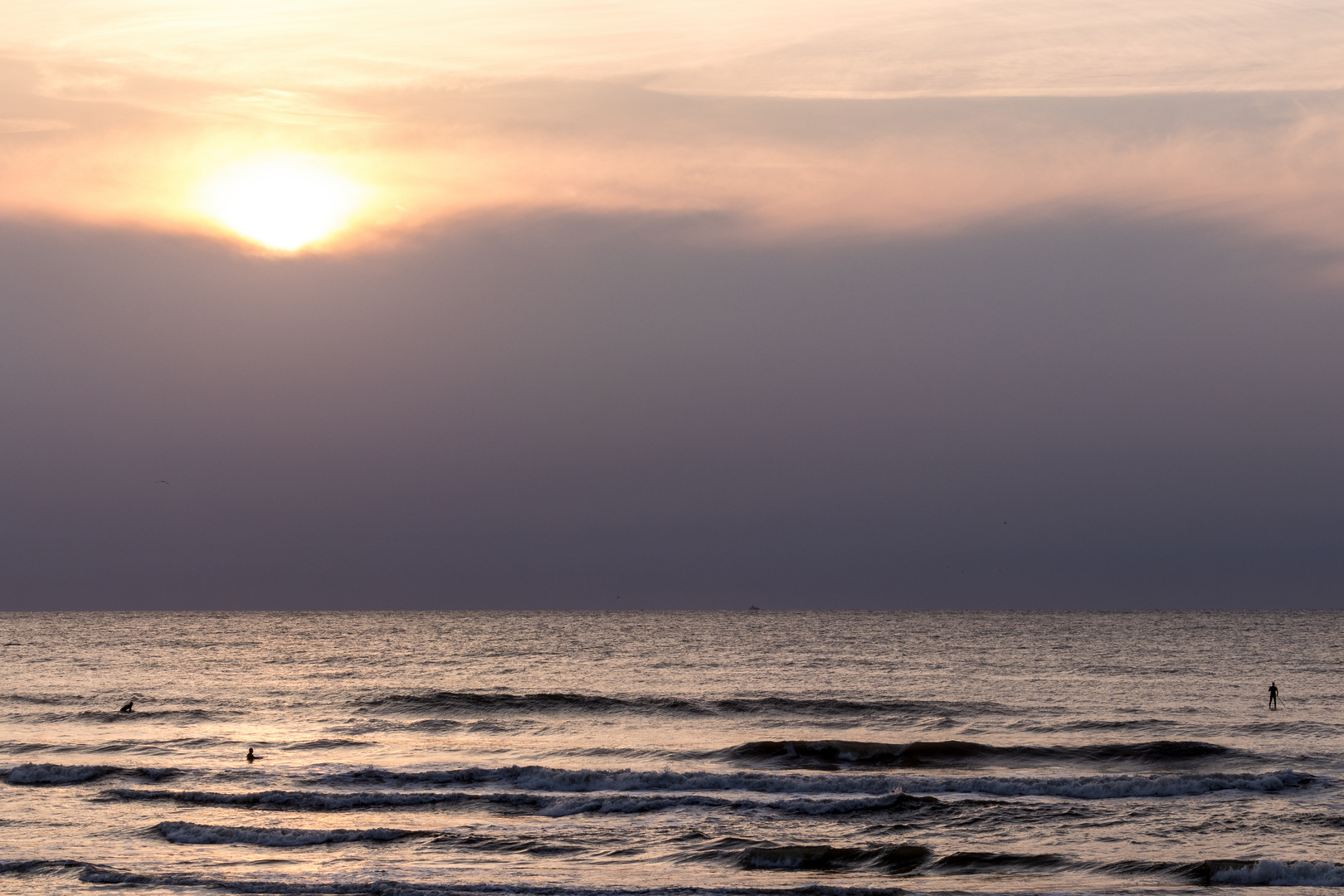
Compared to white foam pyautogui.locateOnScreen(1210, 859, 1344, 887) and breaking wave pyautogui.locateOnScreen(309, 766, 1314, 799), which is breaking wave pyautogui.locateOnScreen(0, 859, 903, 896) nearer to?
white foam pyautogui.locateOnScreen(1210, 859, 1344, 887)

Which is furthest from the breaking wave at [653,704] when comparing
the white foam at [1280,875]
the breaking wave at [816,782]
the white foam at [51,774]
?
the white foam at [1280,875]

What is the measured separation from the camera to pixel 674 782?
36938 mm

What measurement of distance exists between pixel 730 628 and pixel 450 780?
134 meters

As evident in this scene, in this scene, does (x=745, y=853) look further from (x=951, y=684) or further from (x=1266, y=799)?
(x=951, y=684)

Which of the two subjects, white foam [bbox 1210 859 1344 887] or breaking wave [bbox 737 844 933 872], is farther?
breaking wave [bbox 737 844 933 872]

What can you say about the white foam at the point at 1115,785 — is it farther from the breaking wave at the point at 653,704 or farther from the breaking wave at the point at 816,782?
the breaking wave at the point at 653,704

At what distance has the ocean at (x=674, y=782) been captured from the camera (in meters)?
25.8

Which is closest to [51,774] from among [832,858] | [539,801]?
[539,801]

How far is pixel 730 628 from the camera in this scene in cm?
16938

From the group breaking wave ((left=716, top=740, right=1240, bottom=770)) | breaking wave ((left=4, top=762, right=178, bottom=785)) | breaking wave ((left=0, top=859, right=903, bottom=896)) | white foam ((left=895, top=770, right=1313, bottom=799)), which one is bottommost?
breaking wave ((left=716, top=740, right=1240, bottom=770))

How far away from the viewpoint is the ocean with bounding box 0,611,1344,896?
25.8 m

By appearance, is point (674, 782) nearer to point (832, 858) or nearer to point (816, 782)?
point (816, 782)

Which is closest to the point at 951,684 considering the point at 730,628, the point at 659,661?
the point at 659,661

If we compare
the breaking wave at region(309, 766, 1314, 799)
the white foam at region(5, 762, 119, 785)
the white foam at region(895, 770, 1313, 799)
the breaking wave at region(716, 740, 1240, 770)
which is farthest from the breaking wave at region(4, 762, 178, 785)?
the white foam at region(895, 770, 1313, 799)
